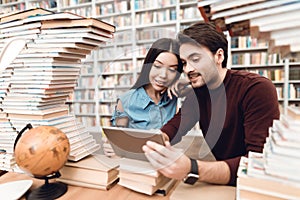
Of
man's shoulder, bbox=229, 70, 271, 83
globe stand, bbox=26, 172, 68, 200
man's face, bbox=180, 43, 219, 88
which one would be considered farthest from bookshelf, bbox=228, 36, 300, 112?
globe stand, bbox=26, 172, 68, 200

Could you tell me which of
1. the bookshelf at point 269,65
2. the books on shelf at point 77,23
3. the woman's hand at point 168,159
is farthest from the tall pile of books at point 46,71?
the bookshelf at point 269,65

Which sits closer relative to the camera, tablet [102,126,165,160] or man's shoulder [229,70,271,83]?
tablet [102,126,165,160]

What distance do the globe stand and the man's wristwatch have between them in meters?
0.39

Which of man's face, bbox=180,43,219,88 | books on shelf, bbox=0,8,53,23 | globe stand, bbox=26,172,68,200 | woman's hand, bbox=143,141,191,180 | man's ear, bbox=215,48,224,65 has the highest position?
books on shelf, bbox=0,8,53,23

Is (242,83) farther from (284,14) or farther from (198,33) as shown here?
(284,14)

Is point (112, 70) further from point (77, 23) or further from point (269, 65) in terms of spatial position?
point (269, 65)

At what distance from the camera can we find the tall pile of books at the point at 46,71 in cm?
77

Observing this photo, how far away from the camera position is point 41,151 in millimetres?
605

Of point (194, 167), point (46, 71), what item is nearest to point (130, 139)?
point (194, 167)

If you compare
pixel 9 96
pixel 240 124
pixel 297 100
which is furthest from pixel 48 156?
pixel 297 100

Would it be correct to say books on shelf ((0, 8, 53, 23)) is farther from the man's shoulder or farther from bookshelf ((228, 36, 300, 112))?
bookshelf ((228, 36, 300, 112))

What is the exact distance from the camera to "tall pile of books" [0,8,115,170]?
768 mm

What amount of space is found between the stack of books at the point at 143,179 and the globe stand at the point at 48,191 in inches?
7.4

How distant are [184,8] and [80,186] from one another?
3089 mm
